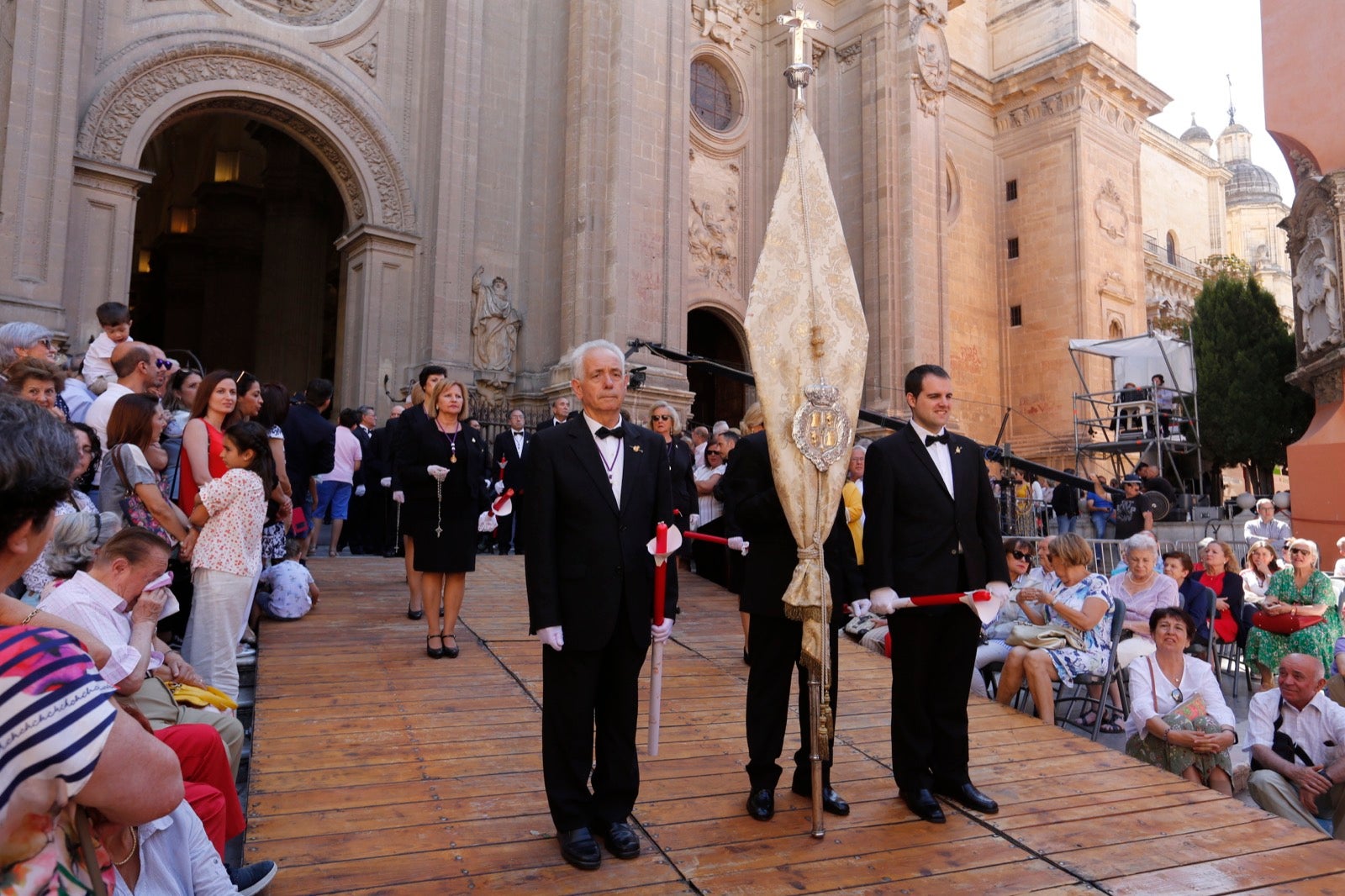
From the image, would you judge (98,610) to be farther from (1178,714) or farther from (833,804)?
(1178,714)

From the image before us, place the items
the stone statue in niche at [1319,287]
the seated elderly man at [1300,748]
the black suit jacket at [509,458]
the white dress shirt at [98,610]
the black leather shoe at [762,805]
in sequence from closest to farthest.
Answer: the white dress shirt at [98,610], the black leather shoe at [762,805], the seated elderly man at [1300,748], the black suit jacket at [509,458], the stone statue in niche at [1319,287]

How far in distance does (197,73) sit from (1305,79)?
16.6m

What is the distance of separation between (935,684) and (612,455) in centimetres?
190

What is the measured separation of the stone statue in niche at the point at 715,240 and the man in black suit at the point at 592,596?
15.9 m

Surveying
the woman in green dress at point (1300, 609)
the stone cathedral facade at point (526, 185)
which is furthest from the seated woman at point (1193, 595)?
the stone cathedral facade at point (526, 185)

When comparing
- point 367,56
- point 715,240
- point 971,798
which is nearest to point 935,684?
point 971,798

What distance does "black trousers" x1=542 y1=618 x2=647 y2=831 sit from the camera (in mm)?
3609

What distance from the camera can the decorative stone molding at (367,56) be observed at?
15109 mm

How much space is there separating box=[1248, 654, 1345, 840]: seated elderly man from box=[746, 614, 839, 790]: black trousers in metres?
2.81

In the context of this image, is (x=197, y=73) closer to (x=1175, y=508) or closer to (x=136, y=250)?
(x=136, y=250)

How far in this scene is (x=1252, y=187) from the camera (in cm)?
5484

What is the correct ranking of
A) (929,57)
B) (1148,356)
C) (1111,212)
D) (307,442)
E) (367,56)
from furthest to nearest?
1. (1111,212)
2. (1148,356)
3. (929,57)
4. (367,56)
5. (307,442)

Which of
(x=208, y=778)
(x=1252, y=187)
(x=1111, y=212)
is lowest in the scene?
(x=208, y=778)

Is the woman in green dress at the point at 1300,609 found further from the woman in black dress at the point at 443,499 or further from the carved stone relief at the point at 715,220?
the carved stone relief at the point at 715,220
